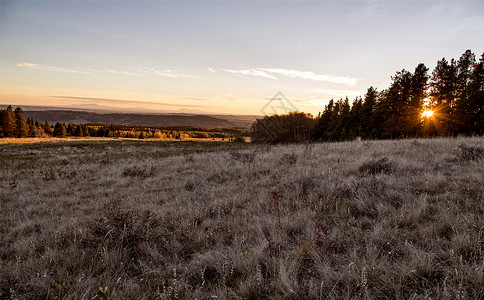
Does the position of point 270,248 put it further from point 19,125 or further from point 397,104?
point 19,125

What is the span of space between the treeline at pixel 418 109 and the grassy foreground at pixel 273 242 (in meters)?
19.0

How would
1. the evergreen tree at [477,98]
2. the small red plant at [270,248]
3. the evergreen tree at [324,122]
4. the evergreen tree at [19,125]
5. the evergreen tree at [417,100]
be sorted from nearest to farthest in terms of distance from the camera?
the small red plant at [270,248] → the evergreen tree at [477,98] → the evergreen tree at [417,100] → the evergreen tree at [324,122] → the evergreen tree at [19,125]

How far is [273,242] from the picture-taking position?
9.51ft

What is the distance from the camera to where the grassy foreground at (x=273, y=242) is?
6.94ft

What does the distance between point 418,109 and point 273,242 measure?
4508 centimetres

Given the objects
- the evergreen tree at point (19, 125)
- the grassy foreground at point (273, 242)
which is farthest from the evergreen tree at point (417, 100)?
the evergreen tree at point (19, 125)

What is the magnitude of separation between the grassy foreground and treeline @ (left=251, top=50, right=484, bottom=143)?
1902 centimetres

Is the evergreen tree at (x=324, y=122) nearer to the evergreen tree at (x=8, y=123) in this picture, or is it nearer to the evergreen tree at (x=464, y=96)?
the evergreen tree at (x=464, y=96)

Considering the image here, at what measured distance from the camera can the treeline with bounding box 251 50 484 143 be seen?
3033 cm

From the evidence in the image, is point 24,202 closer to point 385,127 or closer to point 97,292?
point 97,292

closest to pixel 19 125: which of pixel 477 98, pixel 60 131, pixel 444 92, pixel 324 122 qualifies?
pixel 60 131

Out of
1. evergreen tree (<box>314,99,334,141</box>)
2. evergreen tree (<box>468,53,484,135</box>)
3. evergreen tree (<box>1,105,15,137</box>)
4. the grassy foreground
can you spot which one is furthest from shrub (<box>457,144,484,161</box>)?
evergreen tree (<box>1,105,15,137</box>)

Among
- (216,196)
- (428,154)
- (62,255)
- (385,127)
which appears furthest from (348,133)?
(62,255)

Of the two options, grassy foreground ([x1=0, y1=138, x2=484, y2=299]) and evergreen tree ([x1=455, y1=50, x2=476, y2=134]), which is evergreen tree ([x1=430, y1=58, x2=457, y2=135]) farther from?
grassy foreground ([x1=0, y1=138, x2=484, y2=299])
